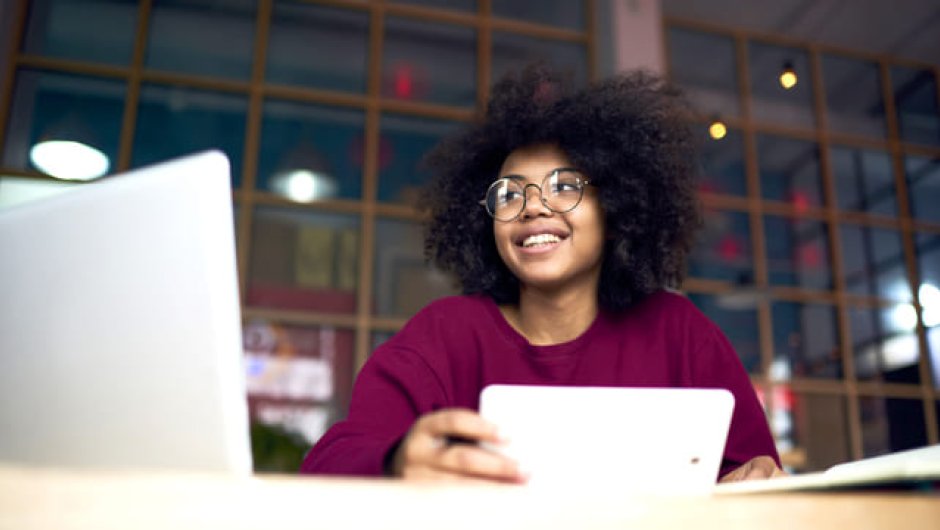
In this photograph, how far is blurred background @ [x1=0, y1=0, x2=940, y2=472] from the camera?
8.78 feet

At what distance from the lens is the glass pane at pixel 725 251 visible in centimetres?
320

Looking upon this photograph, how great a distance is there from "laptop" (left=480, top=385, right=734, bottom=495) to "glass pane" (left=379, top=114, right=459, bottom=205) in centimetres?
222

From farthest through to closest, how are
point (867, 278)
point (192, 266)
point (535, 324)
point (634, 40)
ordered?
point (867, 278) → point (634, 40) → point (535, 324) → point (192, 266)

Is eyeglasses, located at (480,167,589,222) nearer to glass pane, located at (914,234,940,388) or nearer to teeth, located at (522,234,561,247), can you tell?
teeth, located at (522,234,561,247)

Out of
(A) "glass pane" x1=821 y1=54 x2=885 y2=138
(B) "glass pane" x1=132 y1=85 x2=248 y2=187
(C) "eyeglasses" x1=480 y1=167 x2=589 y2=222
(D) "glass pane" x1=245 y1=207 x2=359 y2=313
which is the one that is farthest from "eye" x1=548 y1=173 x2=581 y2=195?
(A) "glass pane" x1=821 y1=54 x2=885 y2=138

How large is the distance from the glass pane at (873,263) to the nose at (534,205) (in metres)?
2.47

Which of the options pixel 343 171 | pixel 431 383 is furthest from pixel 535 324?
pixel 343 171

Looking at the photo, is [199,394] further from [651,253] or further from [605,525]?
[651,253]

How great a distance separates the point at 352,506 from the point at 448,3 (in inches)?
116

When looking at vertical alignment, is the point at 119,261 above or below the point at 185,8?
below

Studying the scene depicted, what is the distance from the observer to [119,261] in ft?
1.69

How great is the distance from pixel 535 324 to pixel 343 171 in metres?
1.64

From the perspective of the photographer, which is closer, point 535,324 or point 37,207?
point 37,207

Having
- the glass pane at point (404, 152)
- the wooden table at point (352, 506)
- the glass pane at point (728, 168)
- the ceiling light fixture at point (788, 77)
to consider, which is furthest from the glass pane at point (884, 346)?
the wooden table at point (352, 506)
